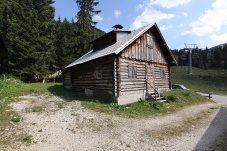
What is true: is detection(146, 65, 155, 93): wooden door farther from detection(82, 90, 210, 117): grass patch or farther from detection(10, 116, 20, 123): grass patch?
detection(10, 116, 20, 123): grass patch

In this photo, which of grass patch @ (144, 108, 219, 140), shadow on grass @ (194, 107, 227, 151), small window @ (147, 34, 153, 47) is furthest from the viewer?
small window @ (147, 34, 153, 47)

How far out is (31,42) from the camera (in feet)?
99.1

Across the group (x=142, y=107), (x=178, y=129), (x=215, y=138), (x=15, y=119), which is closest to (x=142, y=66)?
(x=142, y=107)

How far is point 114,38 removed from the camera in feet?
69.5

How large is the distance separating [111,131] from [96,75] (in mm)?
10051

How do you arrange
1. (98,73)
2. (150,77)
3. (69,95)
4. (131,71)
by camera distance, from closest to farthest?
(131,71), (98,73), (69,95), (150,77)

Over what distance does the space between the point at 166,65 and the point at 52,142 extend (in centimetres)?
1904

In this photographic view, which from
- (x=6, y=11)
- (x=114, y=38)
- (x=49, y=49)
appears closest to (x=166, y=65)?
(x=114, y=38)

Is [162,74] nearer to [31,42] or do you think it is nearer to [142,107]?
[142,107]

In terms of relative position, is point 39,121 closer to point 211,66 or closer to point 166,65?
point 166,65

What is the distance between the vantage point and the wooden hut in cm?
1644

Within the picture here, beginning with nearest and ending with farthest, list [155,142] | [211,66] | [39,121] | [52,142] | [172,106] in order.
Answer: [52,142], [155,142], [39,121], [172,106], [211,66]

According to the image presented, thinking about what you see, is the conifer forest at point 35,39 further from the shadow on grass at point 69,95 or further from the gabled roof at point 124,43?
the gabled roof at point 124,43

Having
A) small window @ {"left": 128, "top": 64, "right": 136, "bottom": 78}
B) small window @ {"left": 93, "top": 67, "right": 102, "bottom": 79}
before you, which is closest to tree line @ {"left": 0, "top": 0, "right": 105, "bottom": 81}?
Answer: small window @ {"left": 93, "top": 67, "right": 102, "bottom": 79}
